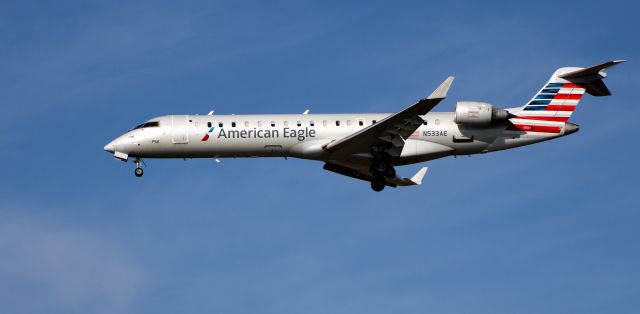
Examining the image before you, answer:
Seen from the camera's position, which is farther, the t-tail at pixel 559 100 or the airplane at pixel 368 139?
the t-tail at pixel 559 100

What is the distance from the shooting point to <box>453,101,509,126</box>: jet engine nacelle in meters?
44.9

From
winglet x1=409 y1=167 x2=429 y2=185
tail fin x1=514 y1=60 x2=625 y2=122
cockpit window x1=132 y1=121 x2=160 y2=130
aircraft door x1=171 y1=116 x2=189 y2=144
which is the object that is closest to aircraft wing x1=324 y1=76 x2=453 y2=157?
winglet x1=409 y1=167 x2=429 y2=185

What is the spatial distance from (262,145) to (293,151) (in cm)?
125

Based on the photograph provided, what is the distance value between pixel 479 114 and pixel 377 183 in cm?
494

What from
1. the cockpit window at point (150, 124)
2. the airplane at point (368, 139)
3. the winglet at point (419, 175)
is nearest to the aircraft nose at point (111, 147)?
the airplane at point (368, 139)

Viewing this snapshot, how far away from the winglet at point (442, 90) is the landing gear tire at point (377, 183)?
5.73 meters

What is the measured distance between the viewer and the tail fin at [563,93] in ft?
152

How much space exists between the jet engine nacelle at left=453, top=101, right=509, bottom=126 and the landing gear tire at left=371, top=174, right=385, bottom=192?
3964 millimetres

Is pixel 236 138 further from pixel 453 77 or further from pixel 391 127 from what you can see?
pixel 453 77

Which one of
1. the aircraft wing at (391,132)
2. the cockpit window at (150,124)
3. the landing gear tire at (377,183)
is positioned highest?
the cockpit window at (150,124)

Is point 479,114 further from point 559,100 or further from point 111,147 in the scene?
point 111,147

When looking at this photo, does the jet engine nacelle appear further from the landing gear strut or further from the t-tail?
the landing gear strut

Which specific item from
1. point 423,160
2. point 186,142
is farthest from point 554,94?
point 186,142

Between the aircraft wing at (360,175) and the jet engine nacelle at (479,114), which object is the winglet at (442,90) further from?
the aircraft wing at (360,175)
